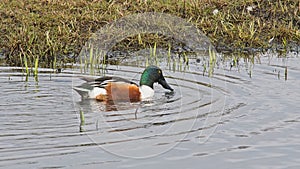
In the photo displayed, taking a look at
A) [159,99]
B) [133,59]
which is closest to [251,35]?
[133,59]

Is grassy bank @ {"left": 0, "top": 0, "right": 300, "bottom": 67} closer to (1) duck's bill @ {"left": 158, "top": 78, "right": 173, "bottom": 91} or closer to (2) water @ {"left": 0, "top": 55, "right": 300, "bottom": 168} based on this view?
(2) water @ {"left": 0, "top": 55, "right": 300, "bottom": 168}

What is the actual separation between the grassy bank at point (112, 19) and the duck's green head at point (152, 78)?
1933 mm

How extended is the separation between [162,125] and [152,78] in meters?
2.12

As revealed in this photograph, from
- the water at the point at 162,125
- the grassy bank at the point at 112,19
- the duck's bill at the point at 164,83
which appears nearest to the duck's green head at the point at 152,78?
the duck's bill at the point at 164,83

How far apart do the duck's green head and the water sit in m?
0.18

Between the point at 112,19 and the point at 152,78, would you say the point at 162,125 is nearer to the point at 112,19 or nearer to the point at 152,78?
the point at 152,78

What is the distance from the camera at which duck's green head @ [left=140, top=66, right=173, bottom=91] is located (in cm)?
945

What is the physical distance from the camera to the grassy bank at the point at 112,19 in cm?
1154

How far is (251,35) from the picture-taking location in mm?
12523

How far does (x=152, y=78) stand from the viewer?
9.49 meters

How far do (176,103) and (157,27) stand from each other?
14.0 ft

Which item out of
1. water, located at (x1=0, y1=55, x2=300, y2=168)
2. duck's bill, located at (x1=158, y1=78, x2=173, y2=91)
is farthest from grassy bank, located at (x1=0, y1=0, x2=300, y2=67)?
duck's bill, located at (x1=158, y1=78, x2=173, y2=91)

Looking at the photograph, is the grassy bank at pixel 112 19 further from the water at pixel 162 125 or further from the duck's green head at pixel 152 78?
the duck's green head at pixel 152 78

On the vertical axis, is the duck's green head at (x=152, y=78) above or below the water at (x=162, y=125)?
above
